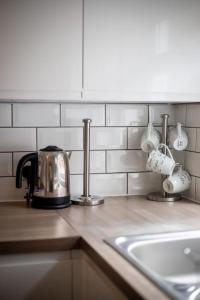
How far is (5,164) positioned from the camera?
1.80 m

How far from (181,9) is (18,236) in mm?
1008

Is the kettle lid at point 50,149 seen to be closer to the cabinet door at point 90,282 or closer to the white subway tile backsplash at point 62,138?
the white subway tile backsplash at point 62,138

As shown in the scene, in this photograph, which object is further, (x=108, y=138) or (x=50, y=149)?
(x=108, y=138)

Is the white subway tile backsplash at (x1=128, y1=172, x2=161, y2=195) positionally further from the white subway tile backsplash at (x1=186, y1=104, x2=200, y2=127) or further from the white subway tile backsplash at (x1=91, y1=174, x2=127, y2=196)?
the white subway tile backsplash at (x1=186, y1=104, x2=200, y2=127)

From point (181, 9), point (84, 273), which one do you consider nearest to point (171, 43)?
point (181, 9)

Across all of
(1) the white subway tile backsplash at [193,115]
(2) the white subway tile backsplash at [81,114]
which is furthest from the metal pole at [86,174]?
(1) the white subway tile backsplash at [193,115]

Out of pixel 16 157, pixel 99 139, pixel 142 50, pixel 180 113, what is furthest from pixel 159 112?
pixel 16 157

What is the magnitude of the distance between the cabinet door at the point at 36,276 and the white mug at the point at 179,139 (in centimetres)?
75

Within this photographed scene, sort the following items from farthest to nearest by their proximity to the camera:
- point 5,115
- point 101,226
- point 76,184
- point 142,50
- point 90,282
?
point 76,184 → point 5,115 → point 142,50 → point 101,226 → point 90,282

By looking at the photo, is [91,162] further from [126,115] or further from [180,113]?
[180,113]

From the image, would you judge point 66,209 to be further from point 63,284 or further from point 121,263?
point 121,263

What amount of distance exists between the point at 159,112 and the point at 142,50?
42cm

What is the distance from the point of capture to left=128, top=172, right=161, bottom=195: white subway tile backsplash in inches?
78.1

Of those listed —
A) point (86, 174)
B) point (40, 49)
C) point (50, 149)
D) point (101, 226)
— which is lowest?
point (101, 226)
